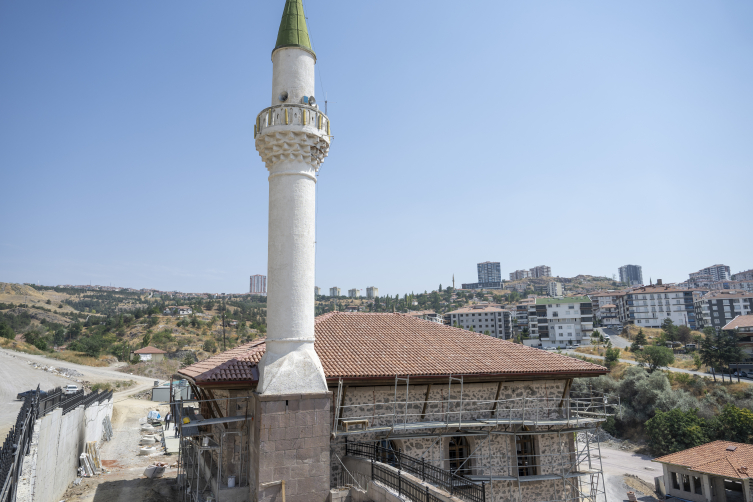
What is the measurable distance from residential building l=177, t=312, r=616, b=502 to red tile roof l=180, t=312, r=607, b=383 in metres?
0.05

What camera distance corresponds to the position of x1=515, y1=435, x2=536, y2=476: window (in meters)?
14.7

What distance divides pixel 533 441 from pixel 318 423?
8.22 metres

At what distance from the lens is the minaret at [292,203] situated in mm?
10836

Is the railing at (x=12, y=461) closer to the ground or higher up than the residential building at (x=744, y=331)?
closer to the ground

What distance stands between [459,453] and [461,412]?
6.14 ft

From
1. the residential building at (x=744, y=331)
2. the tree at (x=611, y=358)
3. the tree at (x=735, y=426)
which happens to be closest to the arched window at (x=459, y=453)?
the tree at (x=735, y=426)

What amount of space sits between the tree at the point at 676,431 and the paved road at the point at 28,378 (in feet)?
157

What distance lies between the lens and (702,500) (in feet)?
89.8

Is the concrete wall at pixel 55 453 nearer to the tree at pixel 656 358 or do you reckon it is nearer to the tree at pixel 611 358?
the tree at pixel 656 358

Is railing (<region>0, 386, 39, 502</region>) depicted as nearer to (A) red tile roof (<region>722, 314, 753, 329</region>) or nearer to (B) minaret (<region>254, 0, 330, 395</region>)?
(B) minaret (<region>254, 0, 330, 395</region>)

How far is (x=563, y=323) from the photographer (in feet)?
286

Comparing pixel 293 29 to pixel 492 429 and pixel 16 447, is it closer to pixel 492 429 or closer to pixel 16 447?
pixel 16 447

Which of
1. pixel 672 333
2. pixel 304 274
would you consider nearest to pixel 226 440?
pixel 304 274

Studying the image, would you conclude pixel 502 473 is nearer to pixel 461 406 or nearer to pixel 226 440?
pixel 461 406
